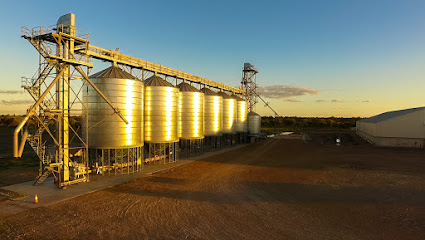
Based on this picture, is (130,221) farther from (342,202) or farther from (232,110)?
(232,110)

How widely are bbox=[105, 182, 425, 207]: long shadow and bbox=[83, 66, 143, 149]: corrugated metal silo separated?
231 inches

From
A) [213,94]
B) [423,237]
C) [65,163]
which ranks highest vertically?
[213,94]

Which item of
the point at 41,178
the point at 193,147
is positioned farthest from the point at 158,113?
the point at 41,178

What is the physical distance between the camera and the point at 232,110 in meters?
51.8

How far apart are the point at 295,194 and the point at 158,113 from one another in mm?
17735

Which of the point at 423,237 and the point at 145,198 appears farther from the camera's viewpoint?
the point at 145,198

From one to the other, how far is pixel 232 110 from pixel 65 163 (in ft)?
118

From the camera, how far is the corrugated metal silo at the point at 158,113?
95.6 feet

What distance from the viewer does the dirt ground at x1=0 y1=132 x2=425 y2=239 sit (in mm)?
12203

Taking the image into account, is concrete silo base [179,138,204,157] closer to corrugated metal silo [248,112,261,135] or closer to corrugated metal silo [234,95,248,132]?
corrugated metal silo [234,95,248,132]

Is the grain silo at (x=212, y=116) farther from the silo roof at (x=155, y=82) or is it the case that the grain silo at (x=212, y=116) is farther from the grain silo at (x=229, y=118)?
the silo roof at (x=155, y=82)

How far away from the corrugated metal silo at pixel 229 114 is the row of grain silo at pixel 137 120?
701 centimetres

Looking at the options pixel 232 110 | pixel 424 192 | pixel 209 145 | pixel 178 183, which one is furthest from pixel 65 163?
pixel 232 110

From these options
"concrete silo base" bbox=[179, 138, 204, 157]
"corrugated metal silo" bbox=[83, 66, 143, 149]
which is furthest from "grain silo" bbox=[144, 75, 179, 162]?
"concrete silo base" bbox=[179, 138, 204, 157]
